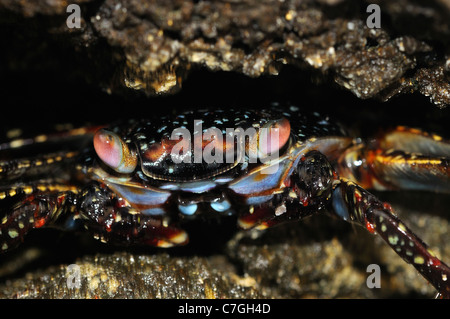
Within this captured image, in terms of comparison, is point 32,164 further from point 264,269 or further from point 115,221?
point 264,269

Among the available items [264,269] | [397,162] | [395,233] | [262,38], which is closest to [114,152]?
[262,38]

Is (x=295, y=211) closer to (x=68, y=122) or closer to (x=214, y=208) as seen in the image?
(x=214, y=208)

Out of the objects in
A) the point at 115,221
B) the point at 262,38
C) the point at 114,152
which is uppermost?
the point at 262,38

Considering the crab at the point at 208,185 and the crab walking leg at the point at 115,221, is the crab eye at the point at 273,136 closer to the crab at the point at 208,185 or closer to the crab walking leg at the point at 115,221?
the crab at the point at 208,185

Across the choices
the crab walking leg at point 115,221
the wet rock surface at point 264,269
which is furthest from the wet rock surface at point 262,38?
the wet rock surface at point 264,269

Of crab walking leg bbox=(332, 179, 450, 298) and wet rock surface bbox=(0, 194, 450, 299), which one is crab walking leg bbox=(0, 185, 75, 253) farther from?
crab walking leg bbox=(332, 179, 450, 298)
